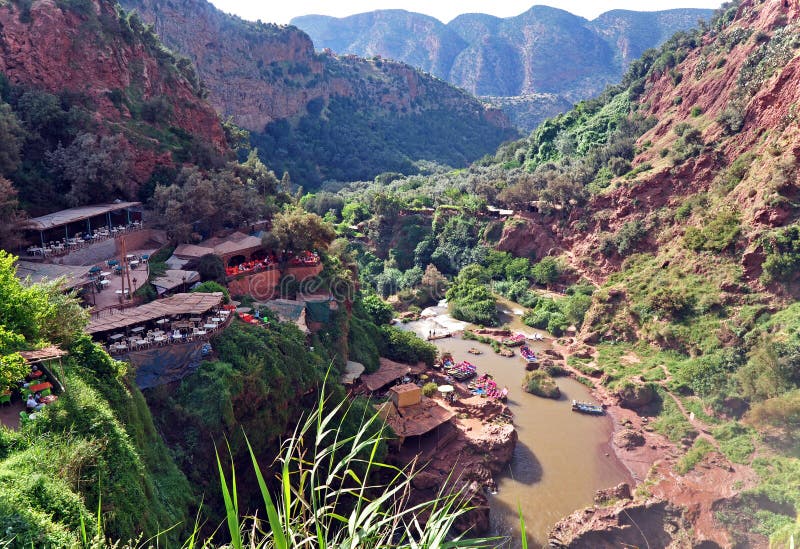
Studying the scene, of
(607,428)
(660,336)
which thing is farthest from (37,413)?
(660,336)

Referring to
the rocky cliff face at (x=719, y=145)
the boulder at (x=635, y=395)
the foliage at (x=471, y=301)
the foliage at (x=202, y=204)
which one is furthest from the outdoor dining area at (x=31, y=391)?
the rocky cliff face at (x=719, y=145)

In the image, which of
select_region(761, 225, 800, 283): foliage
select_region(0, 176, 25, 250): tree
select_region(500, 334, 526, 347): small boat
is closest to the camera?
select_region(0, 176, 25, 250): tree

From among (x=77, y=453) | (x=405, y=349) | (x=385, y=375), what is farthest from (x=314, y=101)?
(x=77, y=453)

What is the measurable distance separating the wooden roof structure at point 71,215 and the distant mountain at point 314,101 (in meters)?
53.0

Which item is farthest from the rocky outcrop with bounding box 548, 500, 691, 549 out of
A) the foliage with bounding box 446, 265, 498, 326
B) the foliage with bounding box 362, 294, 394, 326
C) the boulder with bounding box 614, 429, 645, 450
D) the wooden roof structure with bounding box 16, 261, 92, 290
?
the foliage with bounding box 446, 265, 498, 326

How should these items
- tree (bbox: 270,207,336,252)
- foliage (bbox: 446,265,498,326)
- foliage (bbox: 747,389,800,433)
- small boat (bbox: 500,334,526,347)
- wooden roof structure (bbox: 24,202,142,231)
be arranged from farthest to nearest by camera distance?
foliage (bbox: 446,265,498,326), small boat (bbox: 500,334,526,347), tree (bbox: 270,207,336,252), wooden roof structure (bbox: 24,202,142,231), foliage (bbox: 747,389,800,433)

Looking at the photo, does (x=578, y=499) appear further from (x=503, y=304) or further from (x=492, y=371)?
(x=503, y=304)

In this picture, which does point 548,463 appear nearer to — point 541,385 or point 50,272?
point 541,385

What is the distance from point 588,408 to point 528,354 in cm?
682

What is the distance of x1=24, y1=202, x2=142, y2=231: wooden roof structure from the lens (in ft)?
→ 75.7

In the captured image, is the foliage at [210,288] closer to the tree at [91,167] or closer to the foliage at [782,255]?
the tree at [91,167]

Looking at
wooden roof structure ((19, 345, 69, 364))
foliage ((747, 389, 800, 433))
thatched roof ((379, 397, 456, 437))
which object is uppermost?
wooden roof structure ((19, 345, 69, 364))

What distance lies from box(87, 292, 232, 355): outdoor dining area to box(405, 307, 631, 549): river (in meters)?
12.9

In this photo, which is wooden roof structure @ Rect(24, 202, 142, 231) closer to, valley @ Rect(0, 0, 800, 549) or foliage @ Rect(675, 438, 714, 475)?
valley @ Rect(0, 0, 800, 549)
